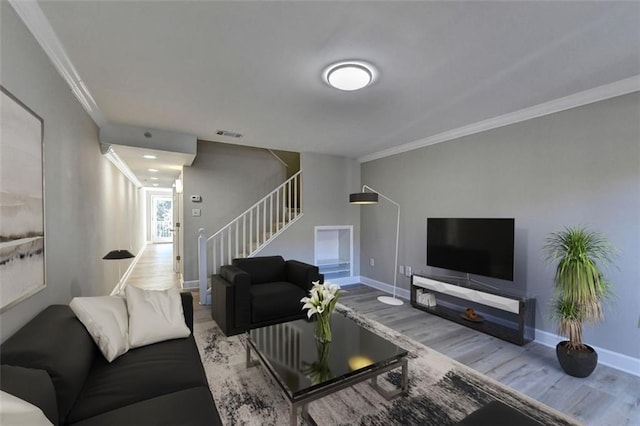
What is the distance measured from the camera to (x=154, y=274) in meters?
6.23

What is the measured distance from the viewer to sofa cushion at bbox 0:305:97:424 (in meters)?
1.20

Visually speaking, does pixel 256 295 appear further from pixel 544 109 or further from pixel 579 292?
pixel 544 109

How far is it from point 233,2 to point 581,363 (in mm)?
3781

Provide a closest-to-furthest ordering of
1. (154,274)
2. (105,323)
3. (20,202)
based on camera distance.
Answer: (20,202) → (105,323) → (154,274)

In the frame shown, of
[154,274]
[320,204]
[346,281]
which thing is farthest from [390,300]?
[154,274]

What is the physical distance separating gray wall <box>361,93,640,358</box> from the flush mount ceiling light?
2.13 m

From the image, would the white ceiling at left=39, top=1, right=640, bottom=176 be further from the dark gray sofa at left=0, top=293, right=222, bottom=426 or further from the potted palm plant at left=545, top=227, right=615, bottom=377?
the dark gray sofa at left=0, top=293, right=222, bottom=426

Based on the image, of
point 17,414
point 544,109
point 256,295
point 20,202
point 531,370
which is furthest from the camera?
point 256,295

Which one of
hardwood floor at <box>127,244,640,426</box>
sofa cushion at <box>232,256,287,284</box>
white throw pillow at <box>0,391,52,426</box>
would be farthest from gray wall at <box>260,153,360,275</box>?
white throw pillow at <box>0,391,52,426</box>

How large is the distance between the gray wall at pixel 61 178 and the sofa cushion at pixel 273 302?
5.49 feet

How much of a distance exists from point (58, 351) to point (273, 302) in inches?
79.9

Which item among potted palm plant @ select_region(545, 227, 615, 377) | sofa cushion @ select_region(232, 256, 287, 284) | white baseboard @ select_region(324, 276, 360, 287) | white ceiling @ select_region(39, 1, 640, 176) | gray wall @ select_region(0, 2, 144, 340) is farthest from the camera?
white baseboard @ select_region(324, 276, 360, 287)

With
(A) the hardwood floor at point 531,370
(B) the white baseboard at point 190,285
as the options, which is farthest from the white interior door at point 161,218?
(A) the hardwood floor at point 531,370

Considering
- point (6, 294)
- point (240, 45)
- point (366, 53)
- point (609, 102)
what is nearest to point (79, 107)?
point (240, 45)
